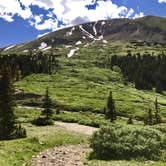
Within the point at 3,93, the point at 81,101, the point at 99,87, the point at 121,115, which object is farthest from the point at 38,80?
the point at 3,93

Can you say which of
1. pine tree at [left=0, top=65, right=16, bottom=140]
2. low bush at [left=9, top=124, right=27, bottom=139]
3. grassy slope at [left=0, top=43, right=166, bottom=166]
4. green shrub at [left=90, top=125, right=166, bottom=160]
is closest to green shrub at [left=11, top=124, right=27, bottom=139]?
low bush at [left=9, top=124, right=27, bottom=139]

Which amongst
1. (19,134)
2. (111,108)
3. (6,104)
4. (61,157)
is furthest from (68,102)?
(61,157)

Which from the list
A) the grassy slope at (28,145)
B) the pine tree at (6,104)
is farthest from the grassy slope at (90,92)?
the grassy slope at (28,145)

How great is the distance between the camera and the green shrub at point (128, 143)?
34.2 m

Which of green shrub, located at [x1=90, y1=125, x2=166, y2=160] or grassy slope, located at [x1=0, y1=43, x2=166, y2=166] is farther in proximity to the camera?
grassy slope, located at [x1=0, y1=43, x2=166, y2=166]

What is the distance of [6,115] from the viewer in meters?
51.8

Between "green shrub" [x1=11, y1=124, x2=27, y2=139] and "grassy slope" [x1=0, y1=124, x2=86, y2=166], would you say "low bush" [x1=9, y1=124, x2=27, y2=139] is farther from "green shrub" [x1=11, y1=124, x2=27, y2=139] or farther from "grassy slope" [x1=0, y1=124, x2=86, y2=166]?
"grassy slope" [x1=0, y1=124, x2=86, y2=166]

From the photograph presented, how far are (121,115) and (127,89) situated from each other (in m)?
62.1

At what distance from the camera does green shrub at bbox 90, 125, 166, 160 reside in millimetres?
34250

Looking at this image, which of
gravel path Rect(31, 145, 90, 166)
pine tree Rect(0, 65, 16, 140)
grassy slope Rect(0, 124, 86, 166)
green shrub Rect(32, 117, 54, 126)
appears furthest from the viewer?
green shrub Rect(32, 117, 54, 126)

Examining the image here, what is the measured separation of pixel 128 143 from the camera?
34812mm

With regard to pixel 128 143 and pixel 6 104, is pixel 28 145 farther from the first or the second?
pixel 6 104

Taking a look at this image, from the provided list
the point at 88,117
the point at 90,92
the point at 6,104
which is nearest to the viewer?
the point at 6,104

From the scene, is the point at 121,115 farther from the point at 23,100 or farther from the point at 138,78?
the point at 138,78
